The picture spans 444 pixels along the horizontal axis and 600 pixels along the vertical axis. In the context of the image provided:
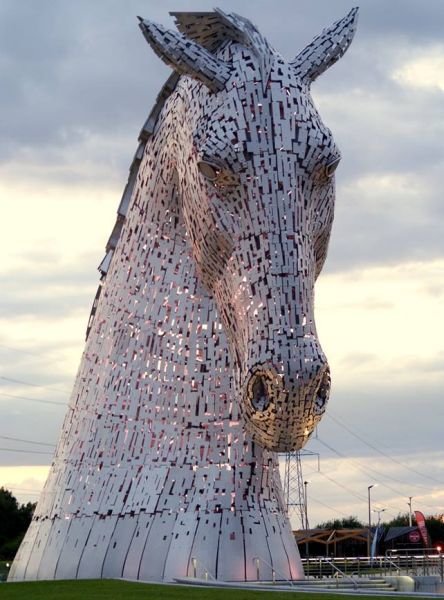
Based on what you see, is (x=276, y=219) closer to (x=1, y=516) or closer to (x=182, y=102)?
(x=182, y=102)

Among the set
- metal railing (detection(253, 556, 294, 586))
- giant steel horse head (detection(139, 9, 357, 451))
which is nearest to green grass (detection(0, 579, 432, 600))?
giant steel horse head (detection(139, 9, 357, 451))

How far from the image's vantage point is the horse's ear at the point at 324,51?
9.88m

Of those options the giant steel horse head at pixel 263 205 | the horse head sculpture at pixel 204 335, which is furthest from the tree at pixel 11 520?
the giant steel horse head at pixel 263 205

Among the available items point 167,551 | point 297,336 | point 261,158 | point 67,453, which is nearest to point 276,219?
point 261,158

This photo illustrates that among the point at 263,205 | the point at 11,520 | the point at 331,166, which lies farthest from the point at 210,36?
the point at 11,520

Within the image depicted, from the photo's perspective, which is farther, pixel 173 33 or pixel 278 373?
pixel 173 33

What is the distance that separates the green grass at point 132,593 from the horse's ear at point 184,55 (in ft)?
15.4

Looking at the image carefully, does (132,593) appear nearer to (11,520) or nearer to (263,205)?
(263,205)

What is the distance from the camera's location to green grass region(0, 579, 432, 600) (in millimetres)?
7688

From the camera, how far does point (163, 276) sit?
445 inches

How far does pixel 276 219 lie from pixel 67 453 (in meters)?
4.60

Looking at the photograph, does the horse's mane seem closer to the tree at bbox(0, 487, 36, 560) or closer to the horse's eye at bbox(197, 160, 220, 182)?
the horse's eye at bbox(197, 160, 220, 182)

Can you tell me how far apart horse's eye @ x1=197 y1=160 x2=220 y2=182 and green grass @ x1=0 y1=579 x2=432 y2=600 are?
12.0 feet

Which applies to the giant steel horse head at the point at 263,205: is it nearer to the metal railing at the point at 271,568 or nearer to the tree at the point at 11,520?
the metal railing at the point at 271,568
